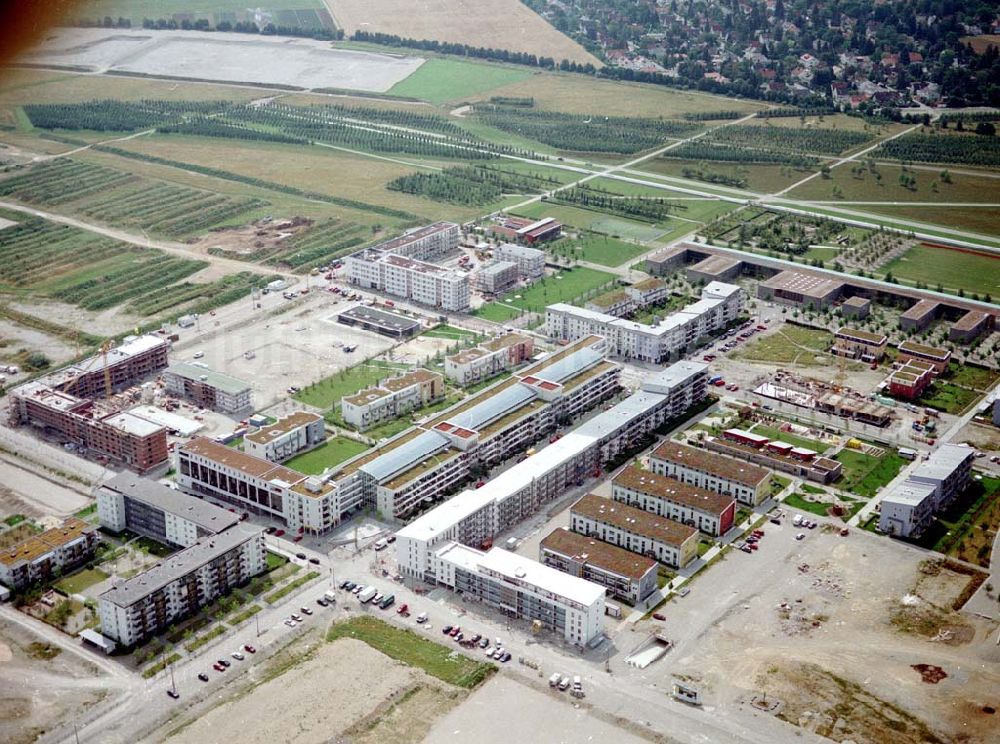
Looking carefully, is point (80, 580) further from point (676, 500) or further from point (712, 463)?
point (712, 463)

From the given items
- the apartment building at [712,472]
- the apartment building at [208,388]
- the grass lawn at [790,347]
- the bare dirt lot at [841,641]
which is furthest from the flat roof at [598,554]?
the grass lawn at [790,347]

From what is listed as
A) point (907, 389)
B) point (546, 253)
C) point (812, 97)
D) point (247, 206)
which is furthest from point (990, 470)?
point (812, 97)

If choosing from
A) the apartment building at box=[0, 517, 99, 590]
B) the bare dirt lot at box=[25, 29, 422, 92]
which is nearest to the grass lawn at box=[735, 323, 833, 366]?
the apartment building at box=[0, 517, 99, 590]

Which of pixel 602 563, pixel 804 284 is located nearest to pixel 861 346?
pixel 804 284

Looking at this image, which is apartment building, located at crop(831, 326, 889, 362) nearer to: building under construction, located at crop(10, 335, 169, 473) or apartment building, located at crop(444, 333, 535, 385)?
apartment building, located at crop(444, 333, 535, 385)

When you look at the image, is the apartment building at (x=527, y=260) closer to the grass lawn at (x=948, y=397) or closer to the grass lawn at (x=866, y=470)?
the grass lawn at (x=948, y=397)

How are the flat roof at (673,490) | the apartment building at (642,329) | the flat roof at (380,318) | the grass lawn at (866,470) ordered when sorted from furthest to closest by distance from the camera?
1. the flat roof at (380,318)
2. the apartment building at (642,329)
3. the grass lawn at (866,470)
4. the flat roof at (673,490)

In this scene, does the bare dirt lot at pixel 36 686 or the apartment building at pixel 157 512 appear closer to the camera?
the bare dirt lot at pixel 36 686
